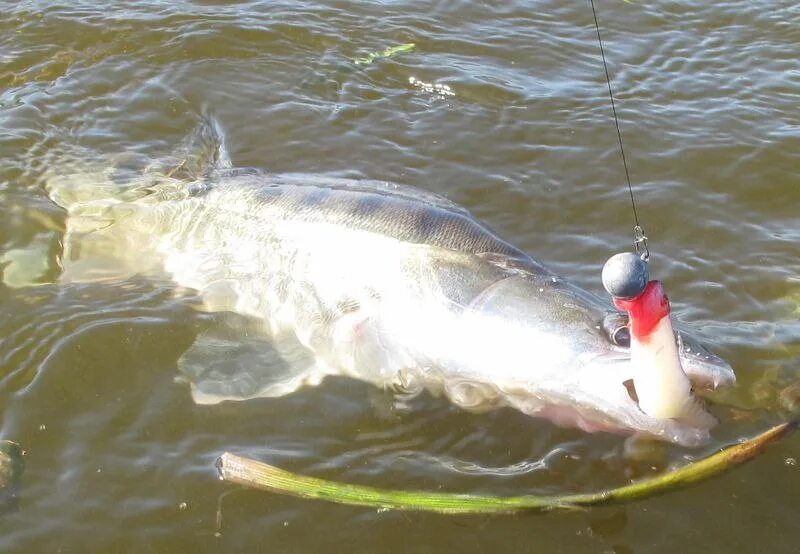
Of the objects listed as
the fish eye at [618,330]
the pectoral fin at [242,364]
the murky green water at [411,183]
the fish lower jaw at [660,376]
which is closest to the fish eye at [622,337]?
the fish eye at [618,330]

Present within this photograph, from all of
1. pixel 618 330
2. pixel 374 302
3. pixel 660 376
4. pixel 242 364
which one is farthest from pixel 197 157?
pixel 660 376

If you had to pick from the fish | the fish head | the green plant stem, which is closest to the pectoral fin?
the fish

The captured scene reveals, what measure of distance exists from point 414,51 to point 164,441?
214 inches

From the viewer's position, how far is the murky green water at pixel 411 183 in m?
3.90

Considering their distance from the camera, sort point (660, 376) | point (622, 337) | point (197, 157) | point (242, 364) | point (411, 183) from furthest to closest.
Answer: point (411, 183) → point (197, 157) → point (242, 364) → point (622, 337) → point (660, 376)

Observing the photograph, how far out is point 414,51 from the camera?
341 inches

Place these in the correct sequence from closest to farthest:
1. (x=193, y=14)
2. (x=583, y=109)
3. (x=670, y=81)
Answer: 1. (x=583, y=109)
2. (x=670, y=81)
3. (x=193, y=14)

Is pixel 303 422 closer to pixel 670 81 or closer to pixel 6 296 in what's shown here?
pixel 6 296

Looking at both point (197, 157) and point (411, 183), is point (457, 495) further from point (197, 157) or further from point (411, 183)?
point (197, 157)

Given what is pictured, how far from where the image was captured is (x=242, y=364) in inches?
191

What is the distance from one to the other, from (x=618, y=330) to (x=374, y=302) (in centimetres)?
138

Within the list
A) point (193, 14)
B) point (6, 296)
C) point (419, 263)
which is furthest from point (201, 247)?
point (193, 14)

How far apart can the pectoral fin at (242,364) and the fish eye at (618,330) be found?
5.21 ft

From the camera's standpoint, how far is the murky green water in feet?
12.8
